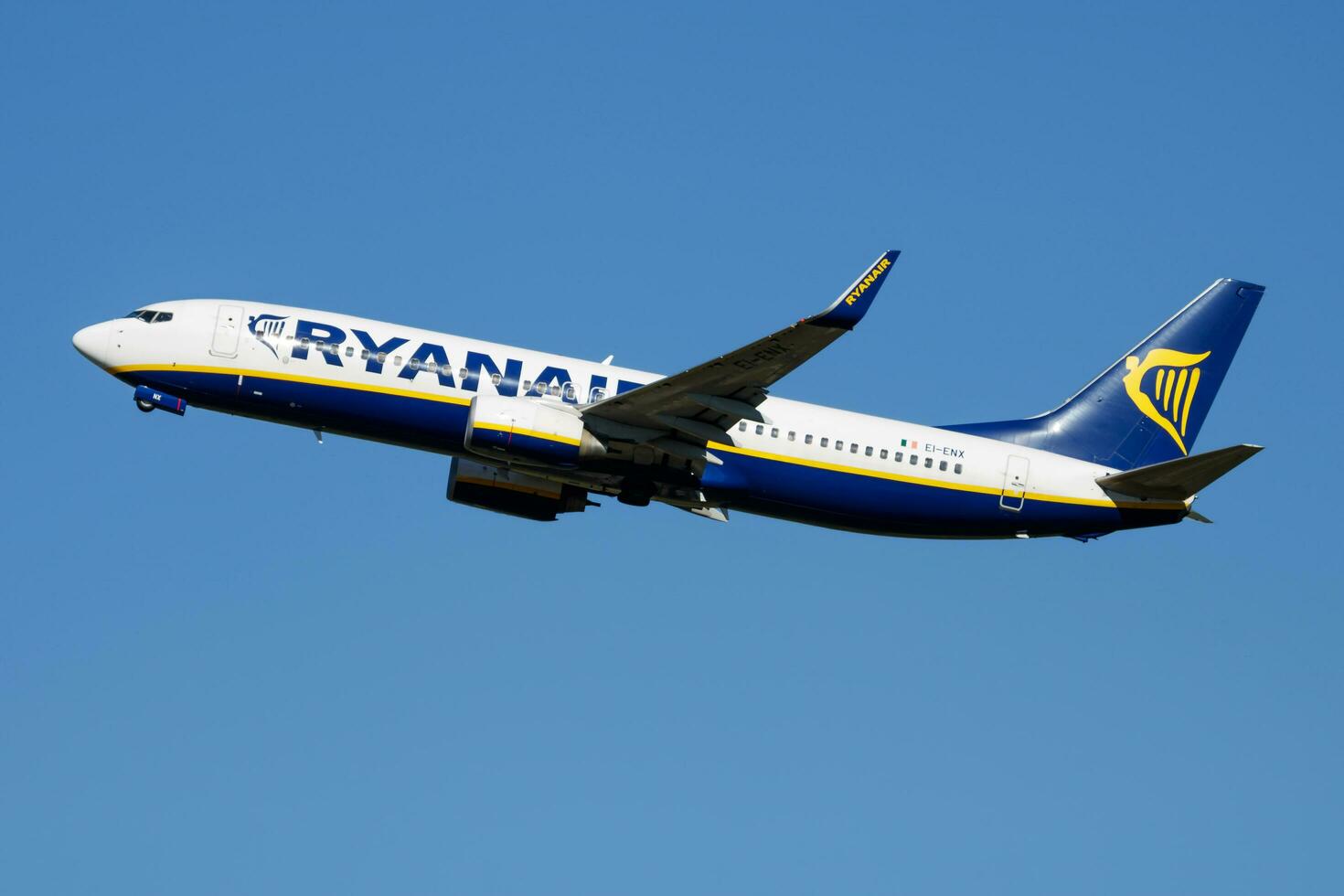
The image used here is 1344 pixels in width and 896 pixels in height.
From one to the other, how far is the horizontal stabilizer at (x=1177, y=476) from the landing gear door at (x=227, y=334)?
26.0 meters

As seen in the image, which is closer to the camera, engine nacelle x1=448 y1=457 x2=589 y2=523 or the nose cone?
the nose cone

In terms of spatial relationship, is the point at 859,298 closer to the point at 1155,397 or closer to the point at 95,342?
the point at 1155,397

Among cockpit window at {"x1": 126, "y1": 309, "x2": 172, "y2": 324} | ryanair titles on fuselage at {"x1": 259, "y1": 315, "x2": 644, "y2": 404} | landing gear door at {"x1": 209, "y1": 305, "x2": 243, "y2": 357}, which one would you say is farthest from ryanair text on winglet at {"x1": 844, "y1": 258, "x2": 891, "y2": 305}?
cockpit window at {"x1": 126, "y1": 309, "x2": 172, "y2": 324}

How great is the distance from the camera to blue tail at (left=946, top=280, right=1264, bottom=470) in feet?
177

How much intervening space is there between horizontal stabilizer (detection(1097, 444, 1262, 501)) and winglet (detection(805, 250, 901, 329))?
1137cm

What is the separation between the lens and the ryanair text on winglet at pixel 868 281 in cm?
4203

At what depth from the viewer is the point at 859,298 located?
42344 millimetres

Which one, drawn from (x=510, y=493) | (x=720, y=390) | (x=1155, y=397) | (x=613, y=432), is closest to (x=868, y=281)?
(x=720, y=390)

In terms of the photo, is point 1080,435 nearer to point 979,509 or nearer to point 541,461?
point 979,509

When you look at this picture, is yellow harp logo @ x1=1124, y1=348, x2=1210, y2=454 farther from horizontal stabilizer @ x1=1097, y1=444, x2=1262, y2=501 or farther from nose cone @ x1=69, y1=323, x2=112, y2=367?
nose cone @ x1=69, y1=323, x2=112, y2=367

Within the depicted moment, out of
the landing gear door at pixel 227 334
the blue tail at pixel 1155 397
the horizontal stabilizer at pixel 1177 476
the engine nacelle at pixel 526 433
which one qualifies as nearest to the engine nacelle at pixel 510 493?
the engine nacelle at pixel 526 433

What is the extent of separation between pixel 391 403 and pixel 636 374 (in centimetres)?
726

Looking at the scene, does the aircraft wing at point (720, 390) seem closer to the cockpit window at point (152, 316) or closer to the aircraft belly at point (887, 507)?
the aircraft belly at point (887, 507)

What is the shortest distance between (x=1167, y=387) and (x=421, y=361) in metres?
24.4
